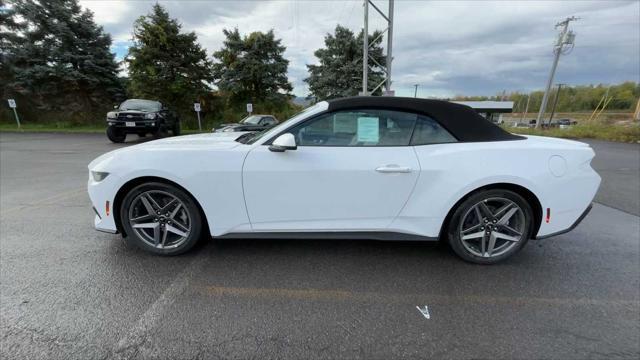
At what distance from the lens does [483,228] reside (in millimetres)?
2648

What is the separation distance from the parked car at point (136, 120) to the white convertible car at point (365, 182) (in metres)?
10.4

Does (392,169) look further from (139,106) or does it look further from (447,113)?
(139,106)

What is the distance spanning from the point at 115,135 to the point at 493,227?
13937mm

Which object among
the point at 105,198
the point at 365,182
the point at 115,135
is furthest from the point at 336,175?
the point at 115,135

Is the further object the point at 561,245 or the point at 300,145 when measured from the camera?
the point at 561,245

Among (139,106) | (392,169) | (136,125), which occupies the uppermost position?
(139,106)

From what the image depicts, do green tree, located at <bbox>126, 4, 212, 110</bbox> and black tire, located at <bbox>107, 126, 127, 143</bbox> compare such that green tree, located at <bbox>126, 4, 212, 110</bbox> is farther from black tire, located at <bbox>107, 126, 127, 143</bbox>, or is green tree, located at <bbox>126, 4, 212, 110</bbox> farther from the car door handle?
the car door handle

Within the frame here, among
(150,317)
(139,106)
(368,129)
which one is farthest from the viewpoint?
(139,106)

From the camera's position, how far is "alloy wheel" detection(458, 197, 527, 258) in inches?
103

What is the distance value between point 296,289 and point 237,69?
23849 mm

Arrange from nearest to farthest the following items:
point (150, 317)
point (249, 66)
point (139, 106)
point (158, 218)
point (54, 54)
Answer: point (150, 317)
point (158, 218)
point (139, 106)
point (54, 54)
point (249, 66)

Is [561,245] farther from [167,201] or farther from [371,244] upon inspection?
[167,201]

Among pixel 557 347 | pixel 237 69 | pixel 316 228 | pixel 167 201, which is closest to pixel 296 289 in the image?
pixel 316 228

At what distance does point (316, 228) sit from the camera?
2.60 metres
